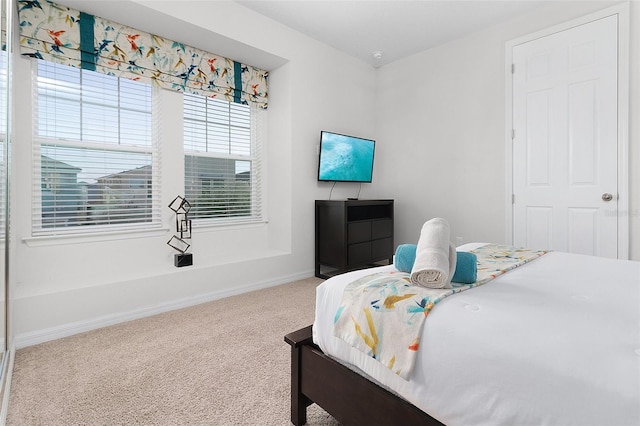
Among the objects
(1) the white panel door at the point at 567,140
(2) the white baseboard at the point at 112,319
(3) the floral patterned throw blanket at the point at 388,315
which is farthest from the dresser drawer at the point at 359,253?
(3) the floral patterned throw blanket at the point at 388,315

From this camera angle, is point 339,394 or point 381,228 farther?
point 381,228

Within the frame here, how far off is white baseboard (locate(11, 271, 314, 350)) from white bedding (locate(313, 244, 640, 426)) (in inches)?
77.4

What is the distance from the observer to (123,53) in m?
2.72

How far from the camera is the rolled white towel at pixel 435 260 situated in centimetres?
112

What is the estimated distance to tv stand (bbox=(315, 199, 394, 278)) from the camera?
3510 millimetres

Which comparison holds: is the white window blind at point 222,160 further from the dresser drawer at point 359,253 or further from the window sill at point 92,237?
the dresser drawer at point 359,253

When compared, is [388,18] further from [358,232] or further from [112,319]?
[112,319]

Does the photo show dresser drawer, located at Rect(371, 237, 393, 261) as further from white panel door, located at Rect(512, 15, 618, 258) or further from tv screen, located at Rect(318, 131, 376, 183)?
white panel door, located at Rect(512, 15, 618, 258)

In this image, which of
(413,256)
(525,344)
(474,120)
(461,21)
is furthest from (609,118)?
(525,344)

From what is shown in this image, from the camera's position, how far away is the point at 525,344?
0.78 m

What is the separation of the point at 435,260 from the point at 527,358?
0.42m

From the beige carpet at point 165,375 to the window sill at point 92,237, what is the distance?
0.75 meters

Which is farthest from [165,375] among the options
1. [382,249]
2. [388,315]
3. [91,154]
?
[382,249]

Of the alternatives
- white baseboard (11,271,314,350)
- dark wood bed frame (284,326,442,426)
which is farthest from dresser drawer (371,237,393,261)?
dark wood bed frame (284,326,442,426)
